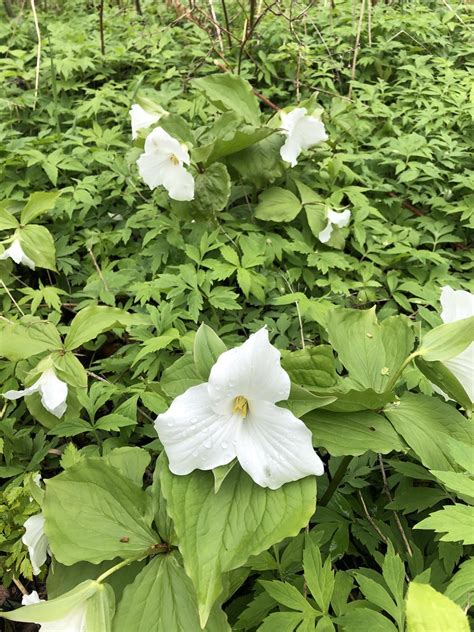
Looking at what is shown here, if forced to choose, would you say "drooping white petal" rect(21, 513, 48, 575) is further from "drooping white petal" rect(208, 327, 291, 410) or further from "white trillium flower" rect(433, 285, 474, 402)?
"white trillium flower" rect(433, 285, 474, 402)

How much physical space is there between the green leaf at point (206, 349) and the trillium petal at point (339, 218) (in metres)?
1.32

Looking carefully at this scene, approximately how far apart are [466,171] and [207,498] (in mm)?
2211

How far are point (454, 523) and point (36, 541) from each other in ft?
3.00

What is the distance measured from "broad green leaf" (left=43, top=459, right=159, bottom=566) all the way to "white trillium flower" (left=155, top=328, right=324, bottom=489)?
0.20 metres

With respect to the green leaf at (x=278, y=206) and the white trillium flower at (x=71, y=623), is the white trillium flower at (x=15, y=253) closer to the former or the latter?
the green leaf at (x=278, y=206)

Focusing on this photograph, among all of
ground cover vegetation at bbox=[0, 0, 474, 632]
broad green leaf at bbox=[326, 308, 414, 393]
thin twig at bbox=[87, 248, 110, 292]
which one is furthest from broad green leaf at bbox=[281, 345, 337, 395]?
thin twig at bbox=[87, 248, 110, 292]

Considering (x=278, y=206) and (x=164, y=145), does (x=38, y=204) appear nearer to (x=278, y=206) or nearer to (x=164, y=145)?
(x=164, y=145)

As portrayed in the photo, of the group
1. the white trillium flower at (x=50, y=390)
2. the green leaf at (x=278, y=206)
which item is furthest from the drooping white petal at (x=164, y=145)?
the white trillium flower at (x=50, y=390)

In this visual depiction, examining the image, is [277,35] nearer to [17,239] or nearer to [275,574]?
[17,239]

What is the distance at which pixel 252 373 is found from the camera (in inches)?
34.6

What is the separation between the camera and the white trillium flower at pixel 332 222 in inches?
84.3

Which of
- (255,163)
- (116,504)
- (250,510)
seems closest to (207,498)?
(250,510)

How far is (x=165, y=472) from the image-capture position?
0.98 meters

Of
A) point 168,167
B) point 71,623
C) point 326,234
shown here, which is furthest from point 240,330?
point 71,623
